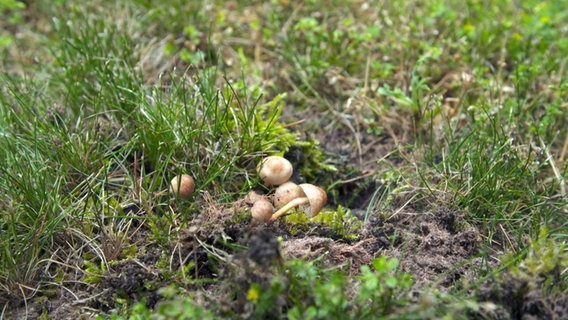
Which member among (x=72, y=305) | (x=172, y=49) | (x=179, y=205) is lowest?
(x=72, y=305)

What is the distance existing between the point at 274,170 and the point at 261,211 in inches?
12.8

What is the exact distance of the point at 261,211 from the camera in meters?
2.49

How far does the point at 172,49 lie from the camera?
3.91 metres

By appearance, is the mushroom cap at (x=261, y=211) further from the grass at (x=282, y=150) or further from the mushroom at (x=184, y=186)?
the mushroom at (x=184, y=186)

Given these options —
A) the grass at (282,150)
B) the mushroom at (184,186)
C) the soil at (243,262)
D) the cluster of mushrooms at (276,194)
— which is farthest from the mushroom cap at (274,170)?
the mushroom at (184,186)

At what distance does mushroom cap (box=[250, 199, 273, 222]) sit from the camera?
2488mm

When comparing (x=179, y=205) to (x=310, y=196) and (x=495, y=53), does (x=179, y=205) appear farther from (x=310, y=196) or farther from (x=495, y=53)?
(x=495, y=53)

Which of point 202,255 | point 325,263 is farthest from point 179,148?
point 325,263

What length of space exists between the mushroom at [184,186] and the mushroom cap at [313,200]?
0.57 m

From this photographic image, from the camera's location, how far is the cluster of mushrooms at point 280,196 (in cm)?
253

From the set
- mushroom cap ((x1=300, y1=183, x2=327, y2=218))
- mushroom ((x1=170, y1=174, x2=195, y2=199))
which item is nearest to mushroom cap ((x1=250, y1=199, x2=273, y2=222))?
mushroom cap ((x1=300, y1=183, x2=327, y2=218))

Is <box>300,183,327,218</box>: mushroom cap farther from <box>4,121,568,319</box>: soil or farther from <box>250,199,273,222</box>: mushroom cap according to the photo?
<box>250,199,273,222</box>: mushroom cap

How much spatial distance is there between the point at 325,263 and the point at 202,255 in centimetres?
58

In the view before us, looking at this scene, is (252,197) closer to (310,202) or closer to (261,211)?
(261,211)
